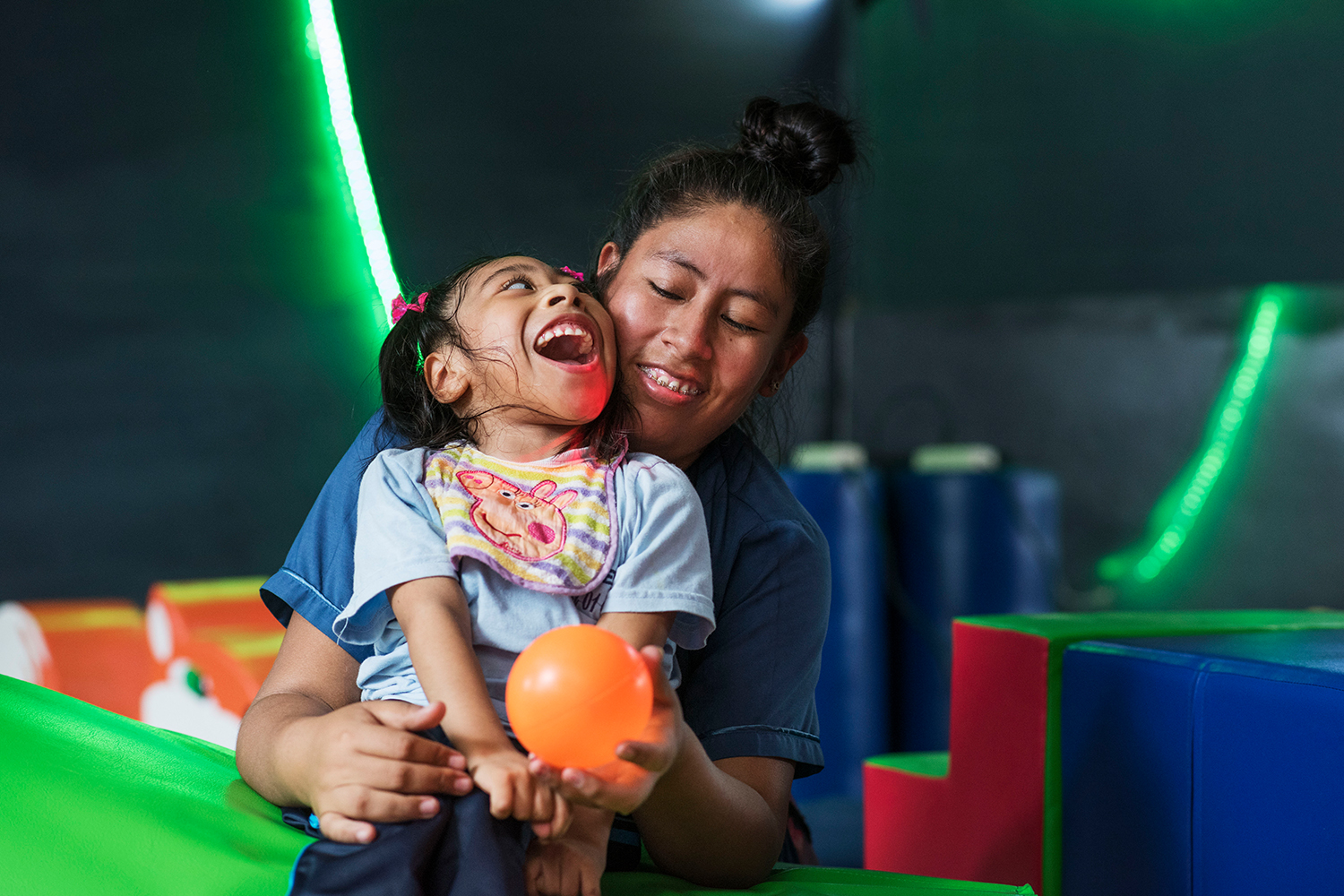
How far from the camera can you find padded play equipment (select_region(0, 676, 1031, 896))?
0.77 meters

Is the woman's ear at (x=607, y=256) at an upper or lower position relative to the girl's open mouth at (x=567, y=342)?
upper

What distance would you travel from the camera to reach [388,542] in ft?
2.69

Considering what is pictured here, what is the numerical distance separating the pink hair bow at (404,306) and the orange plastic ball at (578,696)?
0.46m

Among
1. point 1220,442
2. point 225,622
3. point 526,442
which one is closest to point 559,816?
point 526,442

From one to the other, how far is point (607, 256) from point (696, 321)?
0.18 metres

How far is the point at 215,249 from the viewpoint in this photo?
213cm

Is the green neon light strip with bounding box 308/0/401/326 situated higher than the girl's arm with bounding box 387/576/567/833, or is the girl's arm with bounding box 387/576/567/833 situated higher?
the green neon light strip with bounding box 308/0/401/326

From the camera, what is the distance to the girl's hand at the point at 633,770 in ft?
2.25

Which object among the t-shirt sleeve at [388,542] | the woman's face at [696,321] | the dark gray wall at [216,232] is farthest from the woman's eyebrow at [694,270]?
the dark gray wall at [216,232]

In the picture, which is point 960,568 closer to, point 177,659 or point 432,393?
point 177,659

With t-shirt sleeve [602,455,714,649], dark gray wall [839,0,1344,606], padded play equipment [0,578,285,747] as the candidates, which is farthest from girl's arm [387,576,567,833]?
dark gray wall [839,0,1344,606]

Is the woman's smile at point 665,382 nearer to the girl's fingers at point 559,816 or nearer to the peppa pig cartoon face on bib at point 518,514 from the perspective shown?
the peppa pig cartoon face on bib at point 518,514

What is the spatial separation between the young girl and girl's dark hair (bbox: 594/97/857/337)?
19cm

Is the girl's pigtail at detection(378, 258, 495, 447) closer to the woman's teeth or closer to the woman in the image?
the woman
